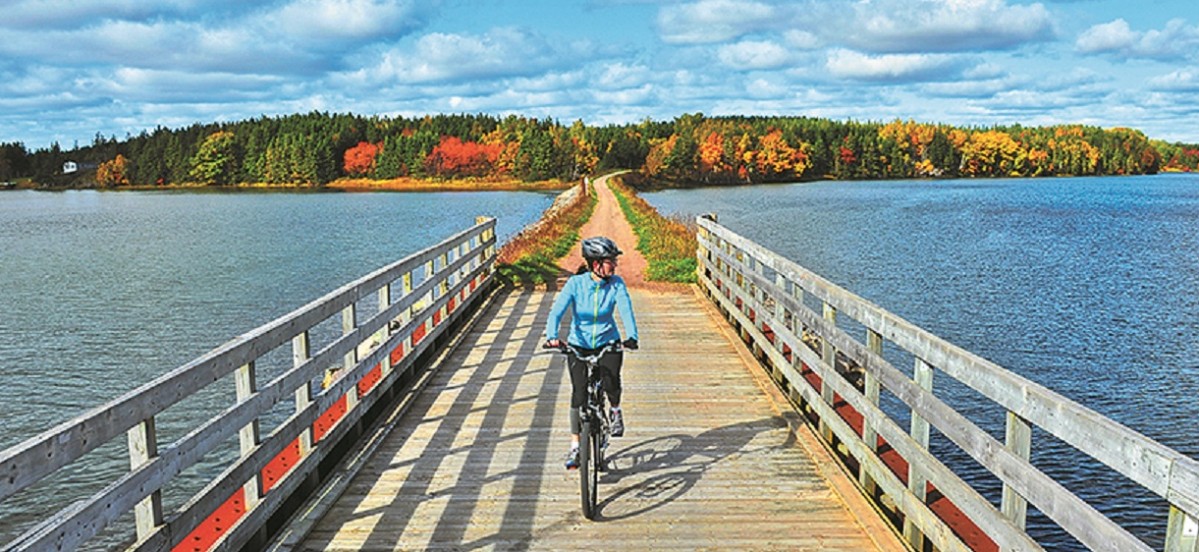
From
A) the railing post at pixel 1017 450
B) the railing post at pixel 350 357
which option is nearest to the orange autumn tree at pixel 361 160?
the railing post at pixel 350 357

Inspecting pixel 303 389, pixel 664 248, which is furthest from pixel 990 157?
pixel 303 389

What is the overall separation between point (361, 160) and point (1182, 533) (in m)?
170

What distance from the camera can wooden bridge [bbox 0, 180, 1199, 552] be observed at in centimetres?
391

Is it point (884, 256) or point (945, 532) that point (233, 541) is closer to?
point (945, 532)

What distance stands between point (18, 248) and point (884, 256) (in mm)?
37318

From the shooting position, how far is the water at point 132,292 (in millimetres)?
15430

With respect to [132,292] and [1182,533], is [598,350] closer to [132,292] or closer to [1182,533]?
[1182,533]

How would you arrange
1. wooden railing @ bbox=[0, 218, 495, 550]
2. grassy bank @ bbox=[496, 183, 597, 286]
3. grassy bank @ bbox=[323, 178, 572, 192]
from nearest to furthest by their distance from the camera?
wooden railing @ bbox=[0, 218, 495, 550]
grassy bank @ bbox=[496, 183, 597, 286]
grassy bank @ bbox=[323, 178, 572, 192]

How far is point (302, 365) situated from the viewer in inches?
251

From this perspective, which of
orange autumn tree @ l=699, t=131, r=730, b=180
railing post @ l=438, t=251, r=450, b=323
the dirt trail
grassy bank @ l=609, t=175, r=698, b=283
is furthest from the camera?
orange autumn tree @ l=699, t=131, r=730, b=180

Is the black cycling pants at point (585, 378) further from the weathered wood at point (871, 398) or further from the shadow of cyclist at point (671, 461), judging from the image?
the weathered wood at point (871, 398)

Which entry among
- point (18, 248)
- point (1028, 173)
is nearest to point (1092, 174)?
point (1028, 173)

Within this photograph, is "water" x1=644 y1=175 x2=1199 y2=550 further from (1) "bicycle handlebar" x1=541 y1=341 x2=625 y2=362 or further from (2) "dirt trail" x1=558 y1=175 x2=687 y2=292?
(1) "bicycle handlebar" x1=541 y1=341 x2=625 y2=362

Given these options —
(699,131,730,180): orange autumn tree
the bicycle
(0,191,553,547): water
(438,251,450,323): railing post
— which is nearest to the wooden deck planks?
the bicycle
